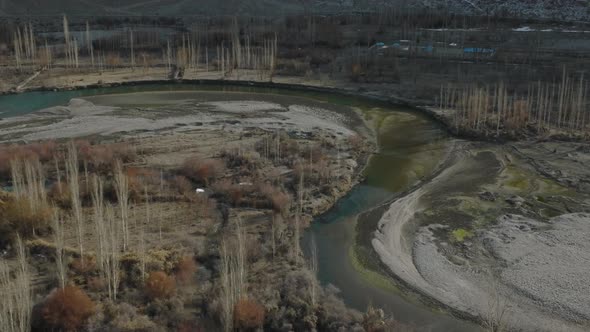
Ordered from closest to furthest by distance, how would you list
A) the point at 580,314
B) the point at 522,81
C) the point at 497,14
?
the point at 580,314 < the point at 522,81 < the point at 497,14

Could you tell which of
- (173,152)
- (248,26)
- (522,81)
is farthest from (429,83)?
(248,26)

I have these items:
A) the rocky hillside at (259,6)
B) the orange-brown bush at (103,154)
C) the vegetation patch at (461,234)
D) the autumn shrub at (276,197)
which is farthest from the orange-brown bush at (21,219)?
the rocky hillside at (259,6)

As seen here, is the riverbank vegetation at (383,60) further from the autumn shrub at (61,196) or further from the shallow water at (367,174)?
the autumn shrub at (61,196)

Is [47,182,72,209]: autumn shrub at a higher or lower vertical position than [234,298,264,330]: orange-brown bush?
higher

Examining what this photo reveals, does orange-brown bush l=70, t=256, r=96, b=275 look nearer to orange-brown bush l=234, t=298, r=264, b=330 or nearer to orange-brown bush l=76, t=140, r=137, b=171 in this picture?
orange-brown bush l=234, t=298, r=264, b=330

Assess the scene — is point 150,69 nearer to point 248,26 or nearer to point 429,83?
point 248,26

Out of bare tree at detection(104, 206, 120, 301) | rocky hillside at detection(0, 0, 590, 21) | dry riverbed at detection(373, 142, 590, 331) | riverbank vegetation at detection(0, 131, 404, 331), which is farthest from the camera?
rocky hillside at detection(0, 0, 590, 21)

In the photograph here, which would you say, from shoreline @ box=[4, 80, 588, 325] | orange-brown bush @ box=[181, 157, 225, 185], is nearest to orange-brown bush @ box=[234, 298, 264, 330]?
shoreline @ box=[4, 80, 588, 325]
